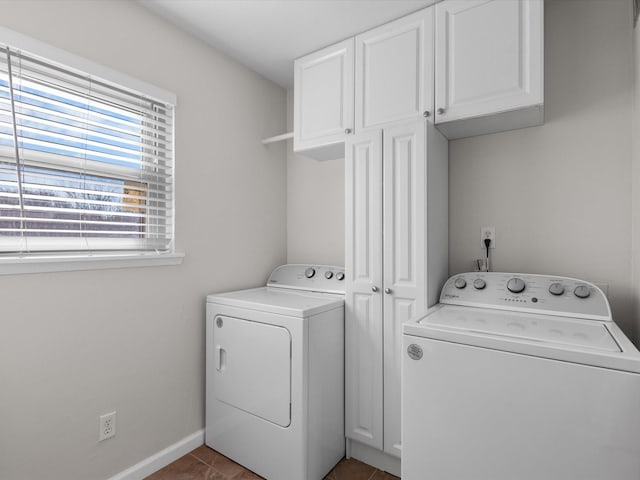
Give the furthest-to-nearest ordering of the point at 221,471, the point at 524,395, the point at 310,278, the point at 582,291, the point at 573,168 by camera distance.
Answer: the point at 310,278, the point at 221,471, the point at 573,168, the point at 582,291, the point at 524,395

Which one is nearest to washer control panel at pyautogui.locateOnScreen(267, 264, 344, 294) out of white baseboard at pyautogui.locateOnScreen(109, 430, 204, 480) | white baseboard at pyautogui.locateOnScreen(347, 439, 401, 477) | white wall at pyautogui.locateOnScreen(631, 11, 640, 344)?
white baseboard at pyautogui.locateOnScreen(347, 439, 401, 477)

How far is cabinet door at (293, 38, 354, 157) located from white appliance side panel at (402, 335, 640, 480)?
127 cm

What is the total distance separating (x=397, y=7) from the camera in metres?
1.77

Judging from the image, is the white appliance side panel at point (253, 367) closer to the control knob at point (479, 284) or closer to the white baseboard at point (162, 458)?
the white baseboard at point (162, 458)

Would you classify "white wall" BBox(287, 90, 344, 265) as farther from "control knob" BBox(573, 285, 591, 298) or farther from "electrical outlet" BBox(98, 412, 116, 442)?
"electrical outlet" BBox(98, 412, 116, 442)

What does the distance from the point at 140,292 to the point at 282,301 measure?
0.73 metres

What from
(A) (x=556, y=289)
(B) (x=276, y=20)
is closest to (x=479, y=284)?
(A) (x=556, y=289)

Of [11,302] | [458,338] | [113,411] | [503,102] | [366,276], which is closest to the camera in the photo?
[458,338]

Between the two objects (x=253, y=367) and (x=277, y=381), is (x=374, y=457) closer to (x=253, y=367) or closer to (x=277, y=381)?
(x=277, y=381)

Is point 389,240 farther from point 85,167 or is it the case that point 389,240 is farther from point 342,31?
point 85,167

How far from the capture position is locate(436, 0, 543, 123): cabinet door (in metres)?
1.49

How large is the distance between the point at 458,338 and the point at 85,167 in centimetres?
176

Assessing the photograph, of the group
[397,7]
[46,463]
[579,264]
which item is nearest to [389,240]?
[579,264]

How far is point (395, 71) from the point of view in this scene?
1832 millimetres
